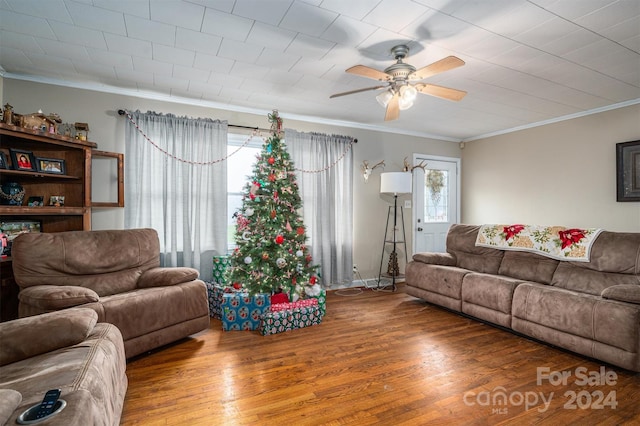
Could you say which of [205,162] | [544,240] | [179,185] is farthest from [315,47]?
[544,240]

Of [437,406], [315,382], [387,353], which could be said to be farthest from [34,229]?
[437,406]

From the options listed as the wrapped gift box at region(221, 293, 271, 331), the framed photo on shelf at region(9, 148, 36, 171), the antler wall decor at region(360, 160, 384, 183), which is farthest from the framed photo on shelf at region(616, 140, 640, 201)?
the framed photo on shelf at region(9, 148, 36, 171)

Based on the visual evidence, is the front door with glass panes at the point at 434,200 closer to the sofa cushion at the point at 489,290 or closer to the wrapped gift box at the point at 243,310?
the sofa cushion at the point at 489,290

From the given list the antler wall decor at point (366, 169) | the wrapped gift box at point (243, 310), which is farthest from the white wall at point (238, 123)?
the wrapped gift box at point (243, 310)

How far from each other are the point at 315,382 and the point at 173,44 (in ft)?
9.28

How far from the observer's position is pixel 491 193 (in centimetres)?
557

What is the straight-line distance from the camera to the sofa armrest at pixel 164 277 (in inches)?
118

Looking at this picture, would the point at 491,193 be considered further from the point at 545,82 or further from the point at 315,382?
the point at 315,382

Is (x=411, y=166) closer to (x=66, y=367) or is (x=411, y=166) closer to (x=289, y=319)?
(x=289, y=319)

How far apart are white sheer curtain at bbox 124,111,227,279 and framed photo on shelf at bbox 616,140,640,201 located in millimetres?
4895

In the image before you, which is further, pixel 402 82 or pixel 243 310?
pixel 243 310

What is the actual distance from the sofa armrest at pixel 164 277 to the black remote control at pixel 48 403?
181cm

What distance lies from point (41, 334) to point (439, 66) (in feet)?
9.45

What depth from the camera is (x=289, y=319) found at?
3256 millimetres
